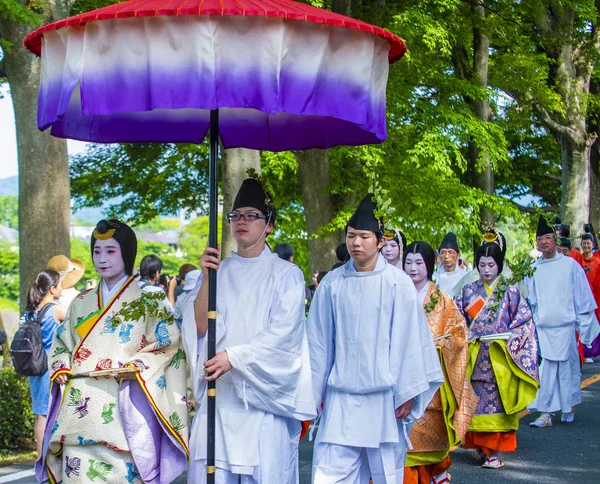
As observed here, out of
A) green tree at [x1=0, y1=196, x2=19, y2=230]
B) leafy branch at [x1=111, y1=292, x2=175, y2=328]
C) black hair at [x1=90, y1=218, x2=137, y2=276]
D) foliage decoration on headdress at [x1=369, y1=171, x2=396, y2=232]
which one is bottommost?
leafy branch at [x1=111, y1=292, x2=175, y2=328]

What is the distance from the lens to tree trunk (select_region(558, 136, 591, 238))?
80.0 feet

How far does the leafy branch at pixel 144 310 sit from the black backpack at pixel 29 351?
246 cm

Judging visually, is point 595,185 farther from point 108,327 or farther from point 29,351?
point 108,327

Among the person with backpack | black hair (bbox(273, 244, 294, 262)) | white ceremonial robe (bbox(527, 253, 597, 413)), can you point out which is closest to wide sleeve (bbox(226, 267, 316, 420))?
the person with backpack

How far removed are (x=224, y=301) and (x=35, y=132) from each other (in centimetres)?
646

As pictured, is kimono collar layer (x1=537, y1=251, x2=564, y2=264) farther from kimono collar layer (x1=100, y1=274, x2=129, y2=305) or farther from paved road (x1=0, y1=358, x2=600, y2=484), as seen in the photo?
kimono collar layer (x1=100, y1=274, x2=129, y2=305)

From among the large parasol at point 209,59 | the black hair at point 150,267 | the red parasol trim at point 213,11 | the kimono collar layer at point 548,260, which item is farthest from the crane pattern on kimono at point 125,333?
the kimono collar layer at point 548,260

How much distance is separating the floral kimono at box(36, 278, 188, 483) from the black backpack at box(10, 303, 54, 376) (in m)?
2.22

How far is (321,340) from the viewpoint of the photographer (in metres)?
6.13

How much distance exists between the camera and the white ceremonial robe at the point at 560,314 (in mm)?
11156

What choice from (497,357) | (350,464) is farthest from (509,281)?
(350,464)

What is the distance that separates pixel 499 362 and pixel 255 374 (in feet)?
13.5

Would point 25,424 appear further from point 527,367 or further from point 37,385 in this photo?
point 527,367

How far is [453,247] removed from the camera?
43.1ft
